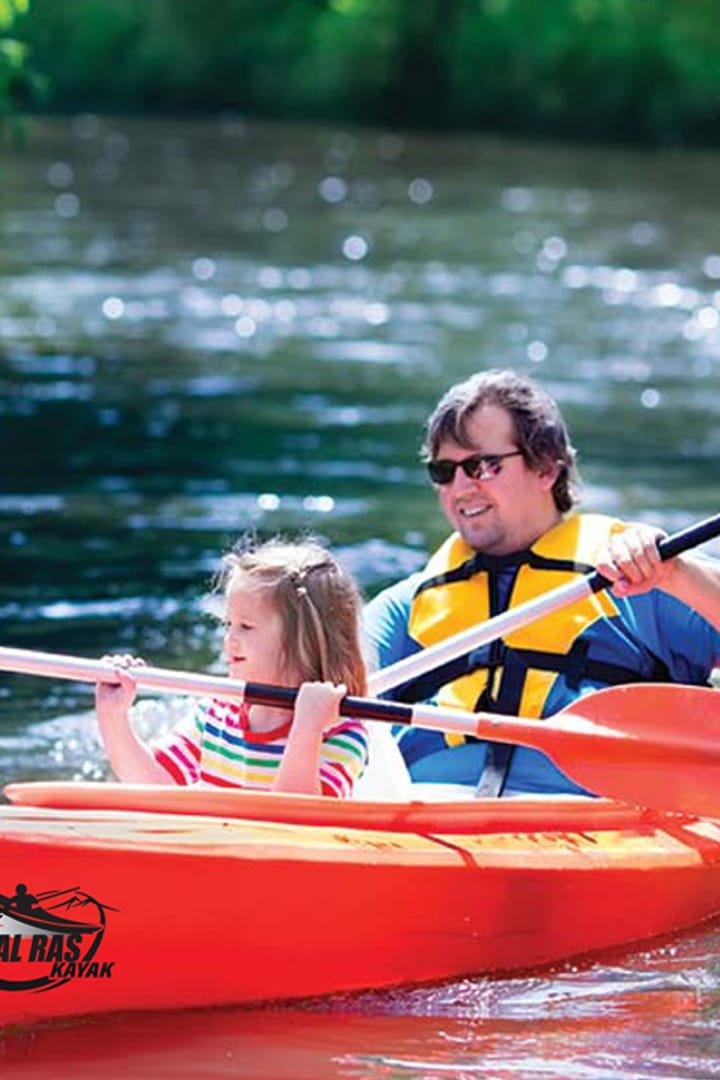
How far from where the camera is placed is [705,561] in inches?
198

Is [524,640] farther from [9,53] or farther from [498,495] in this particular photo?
[9,53]

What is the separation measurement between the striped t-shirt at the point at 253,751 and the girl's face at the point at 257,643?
3.1 inches

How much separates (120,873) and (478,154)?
2402cm

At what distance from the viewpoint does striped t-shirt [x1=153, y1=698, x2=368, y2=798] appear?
4762 millimetres

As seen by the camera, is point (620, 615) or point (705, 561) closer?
point (705, 561)

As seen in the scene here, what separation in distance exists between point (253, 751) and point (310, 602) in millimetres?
319

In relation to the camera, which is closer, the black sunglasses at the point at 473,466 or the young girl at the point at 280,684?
the young girl at the point at 280,684

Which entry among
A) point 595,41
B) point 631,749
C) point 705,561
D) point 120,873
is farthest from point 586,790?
point 595,41

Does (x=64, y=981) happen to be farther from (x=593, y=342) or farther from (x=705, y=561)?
(x=593, y=342)

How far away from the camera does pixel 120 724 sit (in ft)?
15.4

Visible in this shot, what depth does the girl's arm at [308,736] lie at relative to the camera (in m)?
4.56

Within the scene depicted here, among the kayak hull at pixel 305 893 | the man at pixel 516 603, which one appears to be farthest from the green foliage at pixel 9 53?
the kayak hull at pixel 305 893

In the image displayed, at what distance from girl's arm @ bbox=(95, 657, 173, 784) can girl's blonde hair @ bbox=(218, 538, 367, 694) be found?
0.26 metres

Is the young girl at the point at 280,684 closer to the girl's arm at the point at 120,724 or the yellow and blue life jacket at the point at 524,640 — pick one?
the girl's arm at the point at 120,724
